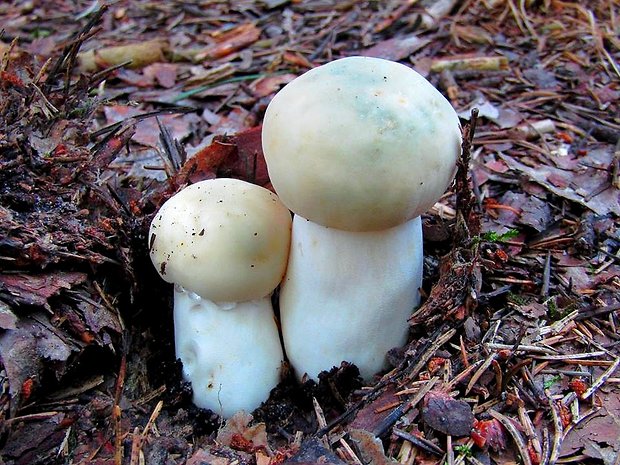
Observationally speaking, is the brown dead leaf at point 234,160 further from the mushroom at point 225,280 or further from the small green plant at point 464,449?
the small green plant at point 464,449

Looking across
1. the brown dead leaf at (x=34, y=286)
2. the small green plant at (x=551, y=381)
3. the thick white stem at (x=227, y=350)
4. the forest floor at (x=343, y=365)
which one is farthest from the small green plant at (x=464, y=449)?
the brown dead leaf at (x=34, y=286)

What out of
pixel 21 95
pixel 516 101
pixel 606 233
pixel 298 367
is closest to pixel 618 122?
pixel 516 101

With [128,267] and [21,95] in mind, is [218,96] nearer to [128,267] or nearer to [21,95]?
[21,95]

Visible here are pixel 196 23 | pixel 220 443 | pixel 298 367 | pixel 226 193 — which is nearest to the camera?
pixel 220 443

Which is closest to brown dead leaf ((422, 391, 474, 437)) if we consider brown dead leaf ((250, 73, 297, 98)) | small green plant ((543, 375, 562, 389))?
small green plant ((543, 375, 562, 389))

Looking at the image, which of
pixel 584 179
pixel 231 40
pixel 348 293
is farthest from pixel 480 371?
pixel 231 40

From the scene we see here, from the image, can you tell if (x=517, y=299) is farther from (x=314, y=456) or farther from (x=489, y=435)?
(x=314, y=456)
